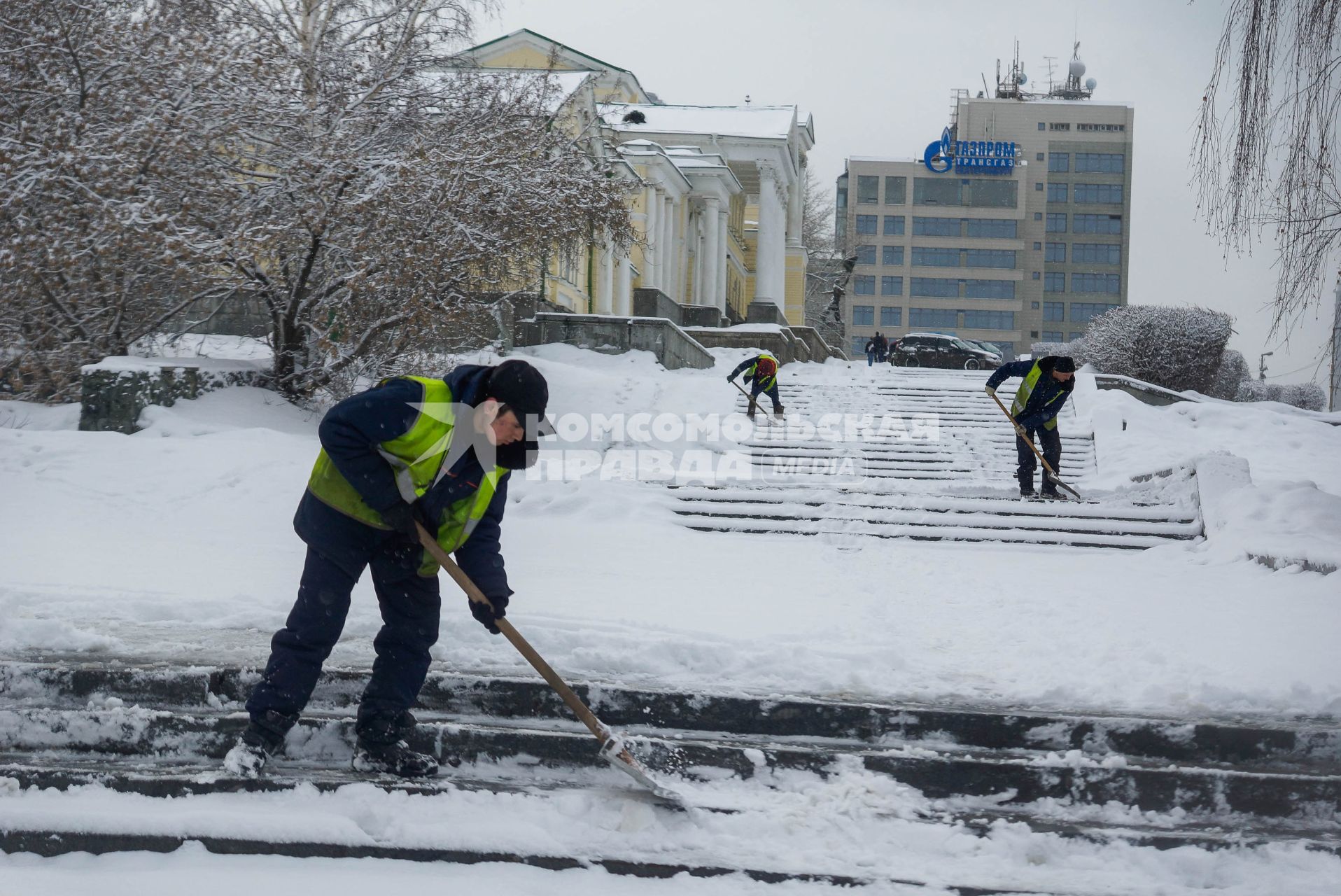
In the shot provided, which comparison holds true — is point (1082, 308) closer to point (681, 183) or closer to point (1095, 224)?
point (1095, 224)

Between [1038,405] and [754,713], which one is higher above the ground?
[1038,405]

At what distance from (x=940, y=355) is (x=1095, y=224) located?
6378cm

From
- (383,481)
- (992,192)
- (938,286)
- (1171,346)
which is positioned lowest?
(383,481)

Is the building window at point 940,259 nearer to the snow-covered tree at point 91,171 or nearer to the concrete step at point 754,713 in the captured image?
the snow-covered tree at point 91,171

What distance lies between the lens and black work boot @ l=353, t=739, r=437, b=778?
12.5ft

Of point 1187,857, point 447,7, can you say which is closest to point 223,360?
point 447,7

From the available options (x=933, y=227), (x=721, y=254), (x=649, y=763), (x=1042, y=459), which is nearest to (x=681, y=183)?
(x=721, y=254)

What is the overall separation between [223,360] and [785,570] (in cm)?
729

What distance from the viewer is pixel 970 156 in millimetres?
84125

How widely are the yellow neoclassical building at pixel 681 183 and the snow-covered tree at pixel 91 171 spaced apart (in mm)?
11254

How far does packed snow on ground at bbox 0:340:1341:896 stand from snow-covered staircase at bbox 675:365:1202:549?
0.39 meters

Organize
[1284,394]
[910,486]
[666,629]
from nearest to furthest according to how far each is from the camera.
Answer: [666,629] < [910,486] < [1284,394]

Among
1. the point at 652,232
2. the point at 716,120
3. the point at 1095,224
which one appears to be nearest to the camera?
the point at 652,232

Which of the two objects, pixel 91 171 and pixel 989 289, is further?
pixel 989 289
